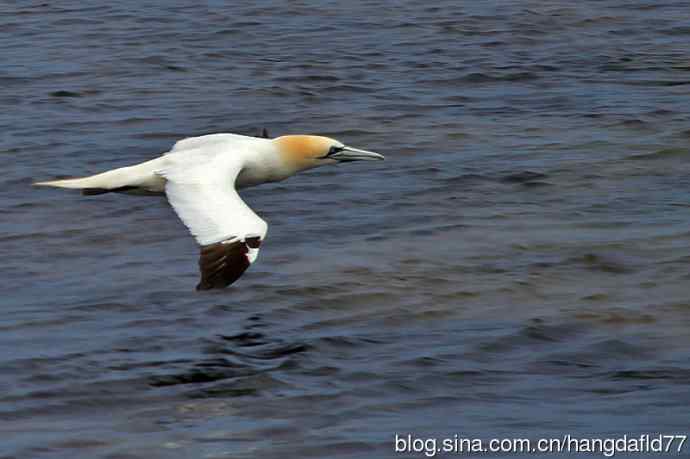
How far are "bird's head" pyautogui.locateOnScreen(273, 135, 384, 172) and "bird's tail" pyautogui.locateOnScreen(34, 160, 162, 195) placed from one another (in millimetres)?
1013

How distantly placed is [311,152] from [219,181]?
4.45 feet

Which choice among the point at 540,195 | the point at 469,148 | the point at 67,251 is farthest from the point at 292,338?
the point at 469,148

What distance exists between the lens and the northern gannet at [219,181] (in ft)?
32.5

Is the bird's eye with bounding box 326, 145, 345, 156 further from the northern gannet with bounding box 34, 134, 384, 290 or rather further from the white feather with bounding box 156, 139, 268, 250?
the white feather with bounding box 156, 139, 268, 250

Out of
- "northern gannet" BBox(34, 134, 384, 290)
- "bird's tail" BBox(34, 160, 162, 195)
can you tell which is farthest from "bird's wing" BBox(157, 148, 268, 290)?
"bird's tail" BBox(34, 160, 162, 195)

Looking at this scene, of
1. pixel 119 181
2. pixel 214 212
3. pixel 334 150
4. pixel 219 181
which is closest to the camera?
pixel 214 212

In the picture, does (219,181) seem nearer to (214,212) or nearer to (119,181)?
(214,212)

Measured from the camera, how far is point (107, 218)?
1409 centimetres

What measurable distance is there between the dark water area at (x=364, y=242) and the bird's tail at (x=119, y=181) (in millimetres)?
783

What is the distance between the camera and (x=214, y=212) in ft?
34.0

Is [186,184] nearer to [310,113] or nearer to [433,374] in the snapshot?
[433,374]

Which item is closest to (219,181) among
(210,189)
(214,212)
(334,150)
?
(210,189)

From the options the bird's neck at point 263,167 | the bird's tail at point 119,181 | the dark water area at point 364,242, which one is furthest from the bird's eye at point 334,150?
the bird's tail at point 119,181

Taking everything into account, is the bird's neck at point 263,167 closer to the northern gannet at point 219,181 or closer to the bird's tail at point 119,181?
the northern gannet at point 219,181
